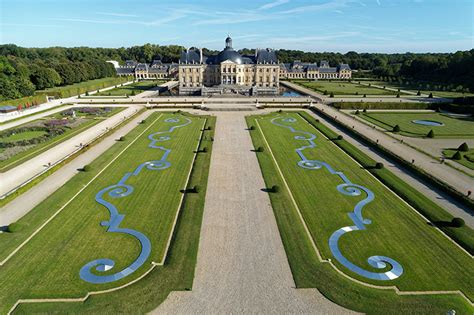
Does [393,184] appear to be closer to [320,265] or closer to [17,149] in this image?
[320,265]

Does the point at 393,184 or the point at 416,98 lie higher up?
the point at 416,98

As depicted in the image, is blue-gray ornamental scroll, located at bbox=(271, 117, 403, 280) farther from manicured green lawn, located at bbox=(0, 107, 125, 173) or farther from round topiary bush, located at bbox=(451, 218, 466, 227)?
manicured green lawn, located at bbox=(0, 107, 125, 173)

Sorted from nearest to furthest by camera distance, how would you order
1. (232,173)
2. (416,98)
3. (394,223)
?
(394,223) → (232,173) → (416,98)

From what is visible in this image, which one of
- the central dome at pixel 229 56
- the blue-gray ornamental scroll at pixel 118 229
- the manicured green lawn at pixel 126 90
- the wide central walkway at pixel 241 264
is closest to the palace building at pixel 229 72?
the central dome at pixel 229 56

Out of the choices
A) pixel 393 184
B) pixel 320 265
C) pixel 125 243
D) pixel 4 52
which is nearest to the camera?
pixel 320 265

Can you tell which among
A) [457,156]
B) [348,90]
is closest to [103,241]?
[457,156]

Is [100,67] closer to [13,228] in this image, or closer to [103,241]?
[13,228]

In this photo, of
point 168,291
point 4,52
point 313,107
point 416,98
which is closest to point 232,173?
point 168,291
